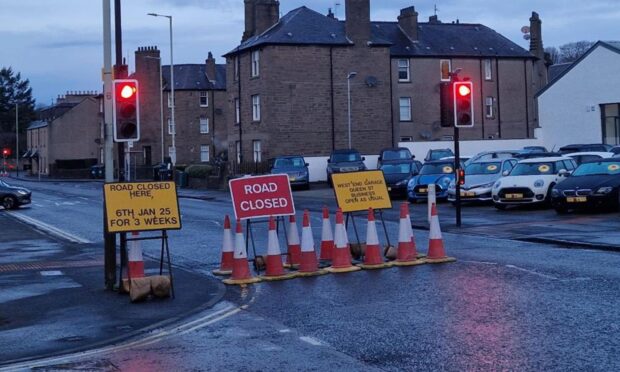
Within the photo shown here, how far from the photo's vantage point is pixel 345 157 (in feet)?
163

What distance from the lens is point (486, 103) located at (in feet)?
211

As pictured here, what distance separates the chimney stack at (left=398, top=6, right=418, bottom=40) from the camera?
62406 mm

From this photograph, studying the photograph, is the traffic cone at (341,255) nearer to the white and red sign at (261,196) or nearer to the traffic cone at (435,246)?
the white and red sign at (261,196)

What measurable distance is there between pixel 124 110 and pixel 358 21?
145 ft

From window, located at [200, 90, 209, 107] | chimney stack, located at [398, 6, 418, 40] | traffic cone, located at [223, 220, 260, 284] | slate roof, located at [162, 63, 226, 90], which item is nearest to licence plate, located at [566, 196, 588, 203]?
traffic cone, located at [223, 220, 260, 284]

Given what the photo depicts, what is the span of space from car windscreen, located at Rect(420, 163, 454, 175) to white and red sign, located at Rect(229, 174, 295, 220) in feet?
63.4

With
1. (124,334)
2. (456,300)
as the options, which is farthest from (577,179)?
(124,334)

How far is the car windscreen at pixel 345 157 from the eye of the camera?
162 feet

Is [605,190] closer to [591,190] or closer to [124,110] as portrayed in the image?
[591,190]

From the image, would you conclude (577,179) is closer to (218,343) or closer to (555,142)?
(218,343)

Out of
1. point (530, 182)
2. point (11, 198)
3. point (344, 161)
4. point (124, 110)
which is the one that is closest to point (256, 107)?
point (344, 161)

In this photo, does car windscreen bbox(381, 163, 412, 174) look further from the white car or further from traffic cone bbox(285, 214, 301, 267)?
traffic cone bbox(285, 214, 301, 267)

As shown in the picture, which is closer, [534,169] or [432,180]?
[534,169]

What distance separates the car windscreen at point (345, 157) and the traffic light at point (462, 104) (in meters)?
27.4
